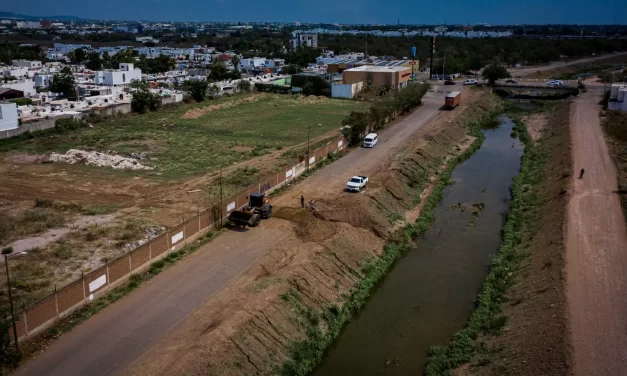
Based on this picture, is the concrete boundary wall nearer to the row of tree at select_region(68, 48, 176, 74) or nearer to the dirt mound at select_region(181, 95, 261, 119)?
the dirt mound at select_region(181, 95, 261, 119)

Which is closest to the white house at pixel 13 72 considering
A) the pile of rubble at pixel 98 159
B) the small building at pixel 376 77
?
the small building at pixel 376 77

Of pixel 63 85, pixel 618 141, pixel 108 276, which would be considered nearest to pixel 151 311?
pixel 108 276

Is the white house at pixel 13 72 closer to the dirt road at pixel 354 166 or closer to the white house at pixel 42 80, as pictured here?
the white house at pixel 42 80

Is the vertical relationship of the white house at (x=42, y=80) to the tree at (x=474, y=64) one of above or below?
below

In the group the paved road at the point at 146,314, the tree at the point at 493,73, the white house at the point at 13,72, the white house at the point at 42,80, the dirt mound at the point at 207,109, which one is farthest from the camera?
Result: the tree at the point at 493,73

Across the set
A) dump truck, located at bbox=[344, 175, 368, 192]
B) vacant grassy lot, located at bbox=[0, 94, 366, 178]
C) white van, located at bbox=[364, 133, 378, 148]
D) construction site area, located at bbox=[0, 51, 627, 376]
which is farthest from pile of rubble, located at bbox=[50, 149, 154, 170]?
white van, located at bbox=[364, 133, 378, 148]
